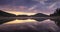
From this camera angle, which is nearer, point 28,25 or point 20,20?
point 28,25

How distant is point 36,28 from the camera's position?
1.79 m

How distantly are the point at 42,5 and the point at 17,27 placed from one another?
45cm

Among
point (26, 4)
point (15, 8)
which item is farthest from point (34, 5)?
point (15, 8)

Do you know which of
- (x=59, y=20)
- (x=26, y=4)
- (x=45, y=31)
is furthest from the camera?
(x=59, y=20)

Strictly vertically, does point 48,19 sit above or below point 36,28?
above

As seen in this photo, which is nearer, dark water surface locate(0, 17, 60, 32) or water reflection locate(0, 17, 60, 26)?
dark water surface locate(0, 17, 60, 32)

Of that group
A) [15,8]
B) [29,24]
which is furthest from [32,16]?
[15,8]

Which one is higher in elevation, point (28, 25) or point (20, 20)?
point (20, 20)

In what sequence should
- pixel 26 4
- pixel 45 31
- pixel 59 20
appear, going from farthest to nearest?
pixel 59 20, pixel 26 4, pixel 45 31

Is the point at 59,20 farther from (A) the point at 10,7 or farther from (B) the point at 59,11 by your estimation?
(A) the point at 10,7

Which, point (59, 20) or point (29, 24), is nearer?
point (29, 24)

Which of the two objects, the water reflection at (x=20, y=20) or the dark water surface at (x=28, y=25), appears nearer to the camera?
the dark water surface at (x=28, y=25)

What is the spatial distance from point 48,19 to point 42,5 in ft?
0.71

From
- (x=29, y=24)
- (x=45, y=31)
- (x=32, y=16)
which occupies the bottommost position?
(x=45, y=31)
